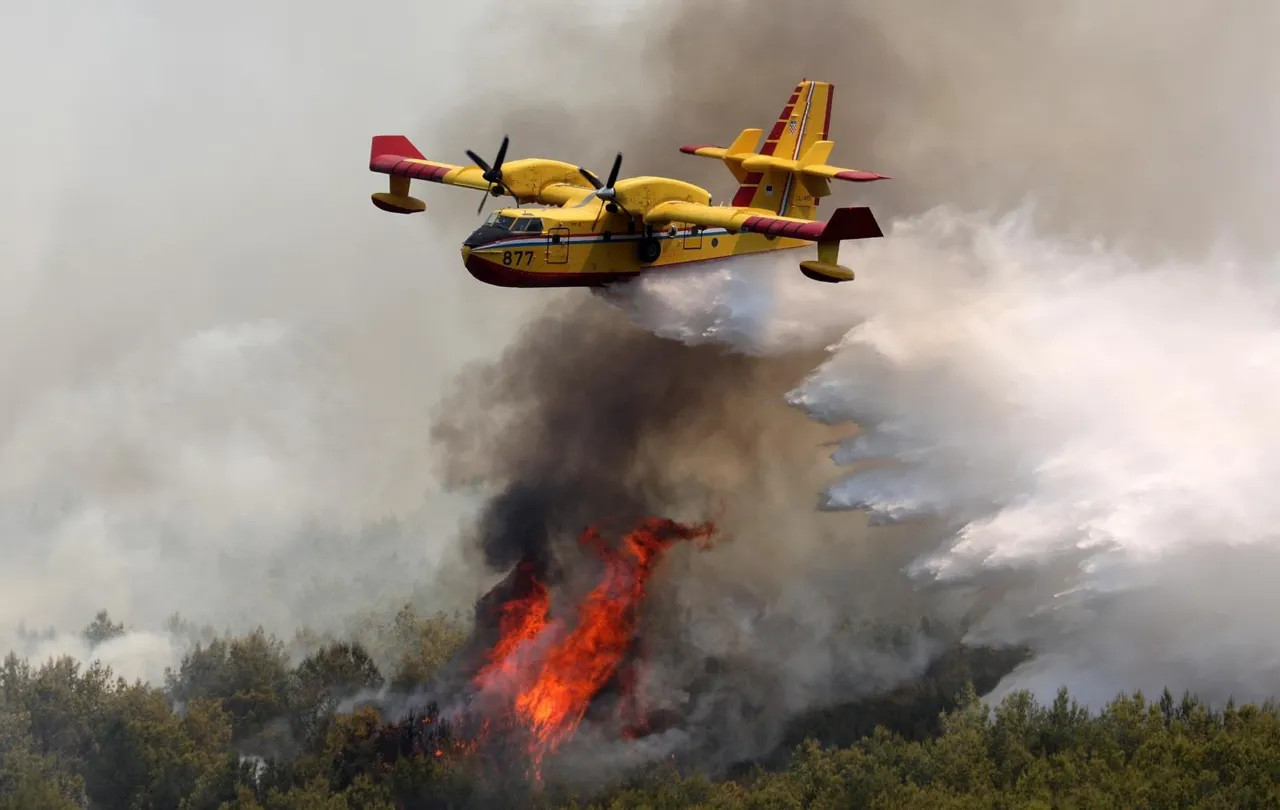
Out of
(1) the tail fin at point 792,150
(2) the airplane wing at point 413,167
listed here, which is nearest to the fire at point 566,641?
(1) the tail fin at point 792,150

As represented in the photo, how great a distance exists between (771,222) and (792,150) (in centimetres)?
740

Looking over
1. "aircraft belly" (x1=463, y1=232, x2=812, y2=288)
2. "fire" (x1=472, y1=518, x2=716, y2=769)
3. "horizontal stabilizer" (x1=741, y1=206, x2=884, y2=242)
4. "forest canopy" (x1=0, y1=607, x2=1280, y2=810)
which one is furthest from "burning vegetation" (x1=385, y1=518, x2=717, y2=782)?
"horizontal stabilizer" (x1=741, y1=206, x2=884, y2=242)

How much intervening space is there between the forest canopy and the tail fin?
19820 mm

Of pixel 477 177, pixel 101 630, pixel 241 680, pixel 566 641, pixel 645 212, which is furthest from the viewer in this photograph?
pixel 101 630

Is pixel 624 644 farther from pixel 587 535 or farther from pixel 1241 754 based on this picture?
pixel 1241 754

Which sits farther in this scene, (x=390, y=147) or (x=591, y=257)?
(x=390, y=147)

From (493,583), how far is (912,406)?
18.2 m

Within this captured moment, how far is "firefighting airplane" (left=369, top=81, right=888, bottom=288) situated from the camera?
46.3 metres

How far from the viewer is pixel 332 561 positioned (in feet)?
296

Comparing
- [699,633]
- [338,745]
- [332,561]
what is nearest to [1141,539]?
[699,633]

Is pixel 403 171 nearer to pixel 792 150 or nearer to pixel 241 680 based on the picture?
pixel 792 150

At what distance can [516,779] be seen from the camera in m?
58.3

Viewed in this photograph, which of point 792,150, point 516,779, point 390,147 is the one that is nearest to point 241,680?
point 516,779

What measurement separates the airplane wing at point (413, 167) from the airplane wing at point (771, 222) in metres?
6.39
